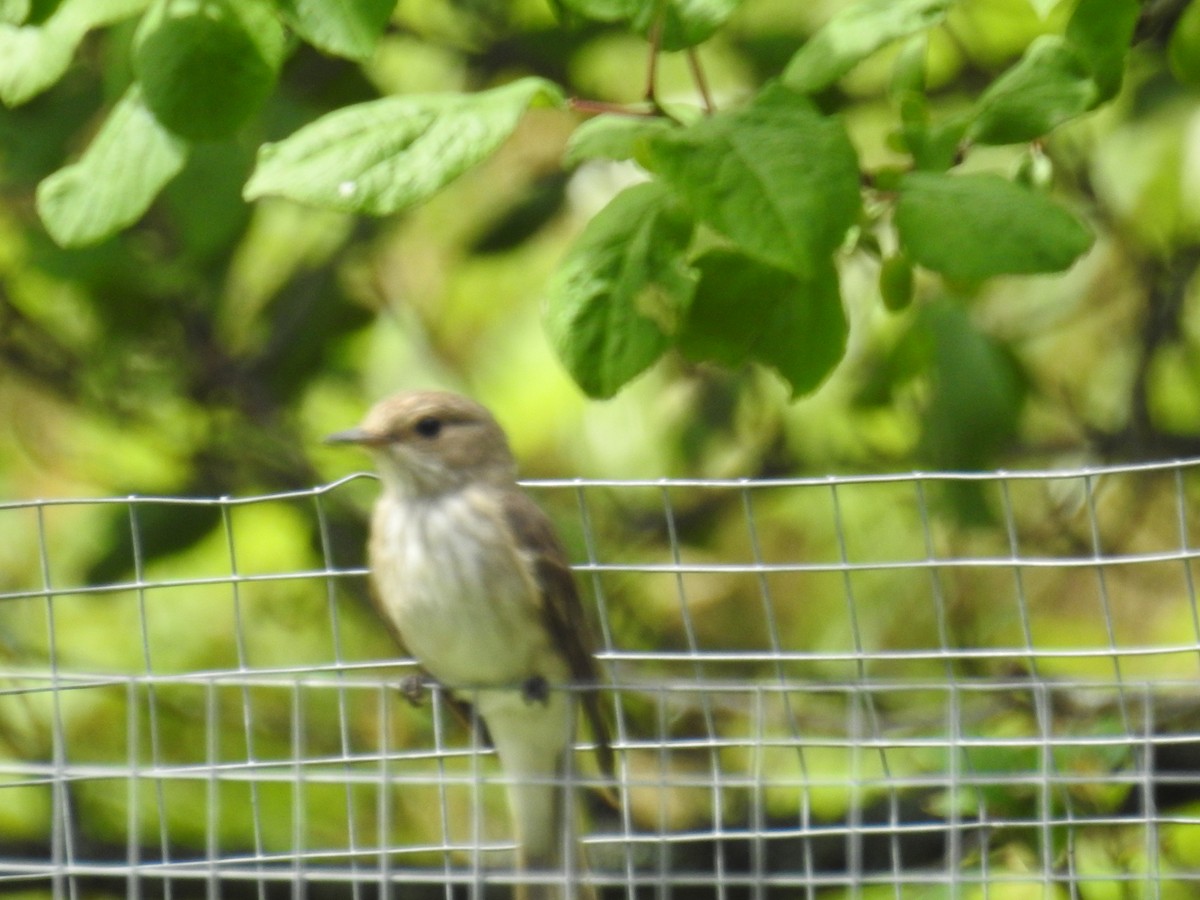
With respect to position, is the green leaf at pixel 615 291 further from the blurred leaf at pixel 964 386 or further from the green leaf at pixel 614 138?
the blurred leaf at pixel 964 386

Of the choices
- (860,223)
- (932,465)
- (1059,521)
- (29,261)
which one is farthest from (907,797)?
(29,261)

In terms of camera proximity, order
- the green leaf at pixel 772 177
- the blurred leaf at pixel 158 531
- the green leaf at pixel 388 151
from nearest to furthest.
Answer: the green leaf at pixel 772 177
the green leaf at pixel 388 151
the blurred leaf at pixel 158 531

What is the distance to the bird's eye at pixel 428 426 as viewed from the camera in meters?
3.79

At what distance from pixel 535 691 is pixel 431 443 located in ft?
2.33

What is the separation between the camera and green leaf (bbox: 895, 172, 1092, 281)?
2.15m

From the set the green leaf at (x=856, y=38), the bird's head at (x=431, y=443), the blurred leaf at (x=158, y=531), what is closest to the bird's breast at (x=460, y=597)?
the bird's head at (x=431, y=443)

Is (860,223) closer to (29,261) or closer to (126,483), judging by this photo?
(29,261)

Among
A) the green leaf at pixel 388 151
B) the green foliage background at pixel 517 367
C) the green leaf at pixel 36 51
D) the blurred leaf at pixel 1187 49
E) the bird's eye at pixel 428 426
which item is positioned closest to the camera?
the green leaf at pixel 388 151

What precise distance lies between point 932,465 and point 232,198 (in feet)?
5.45

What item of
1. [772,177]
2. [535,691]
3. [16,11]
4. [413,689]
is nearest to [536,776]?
[535,691]

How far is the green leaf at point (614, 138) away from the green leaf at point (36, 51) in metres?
0.61

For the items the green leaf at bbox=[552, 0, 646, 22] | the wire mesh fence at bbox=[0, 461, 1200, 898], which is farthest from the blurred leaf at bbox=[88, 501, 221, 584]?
the green leaf at bbox=[552, 0, 646, 22]

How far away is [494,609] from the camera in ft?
11.6

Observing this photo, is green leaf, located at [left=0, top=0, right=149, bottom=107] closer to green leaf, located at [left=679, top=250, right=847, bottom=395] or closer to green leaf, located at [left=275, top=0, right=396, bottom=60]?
green leaf, located at [left=275, top=0, right=396, bottom=60]
